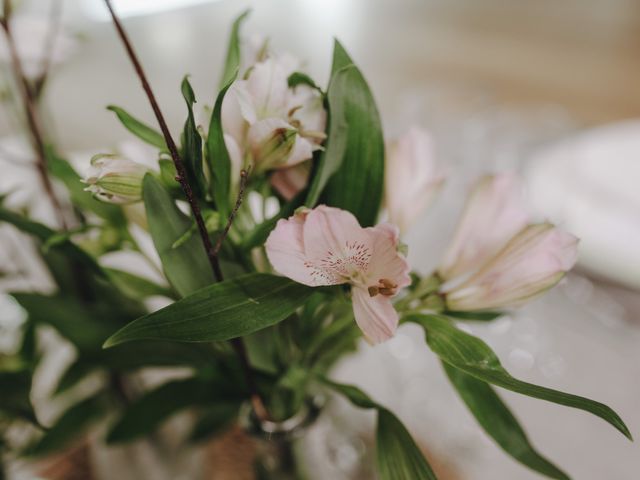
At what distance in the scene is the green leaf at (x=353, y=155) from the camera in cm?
27

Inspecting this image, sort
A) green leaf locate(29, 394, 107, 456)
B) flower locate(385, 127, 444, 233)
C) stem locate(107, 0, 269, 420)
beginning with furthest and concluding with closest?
green leaf locate(29, 394, 107, 456) < flower locate(385, 127, 444, 233) < stem locate(107, 0, 269, 420)

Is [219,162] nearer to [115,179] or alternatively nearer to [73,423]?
[115,179]

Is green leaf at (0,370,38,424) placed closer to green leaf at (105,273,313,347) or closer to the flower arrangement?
the flower arrangement

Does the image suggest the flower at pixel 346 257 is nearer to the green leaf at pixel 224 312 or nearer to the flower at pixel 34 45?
the green leaf at pixel 224 312

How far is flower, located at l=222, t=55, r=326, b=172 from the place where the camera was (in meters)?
0.25

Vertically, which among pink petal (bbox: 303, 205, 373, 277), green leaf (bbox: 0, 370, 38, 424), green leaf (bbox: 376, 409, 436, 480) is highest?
pink petal (bbox: 303, 205, 373, 277)

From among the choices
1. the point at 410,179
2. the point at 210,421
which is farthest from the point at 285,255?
the point at 210,421

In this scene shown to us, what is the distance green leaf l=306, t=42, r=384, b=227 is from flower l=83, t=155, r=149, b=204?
0.07 m

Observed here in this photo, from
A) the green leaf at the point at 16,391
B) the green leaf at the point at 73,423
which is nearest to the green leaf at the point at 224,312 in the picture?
the green leaf at the point at 16,391

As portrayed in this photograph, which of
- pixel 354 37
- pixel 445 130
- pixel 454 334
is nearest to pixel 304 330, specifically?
pixel 454 334

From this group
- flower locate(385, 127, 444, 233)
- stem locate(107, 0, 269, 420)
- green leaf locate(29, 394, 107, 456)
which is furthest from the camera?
green leaf locate(29, 394, 107, 456)

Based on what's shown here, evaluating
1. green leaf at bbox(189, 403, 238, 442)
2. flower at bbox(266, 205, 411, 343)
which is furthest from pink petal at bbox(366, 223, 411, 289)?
green leaf at bbox(189, 403, 238, 442)

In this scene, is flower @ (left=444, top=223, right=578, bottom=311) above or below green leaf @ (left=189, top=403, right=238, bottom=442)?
above

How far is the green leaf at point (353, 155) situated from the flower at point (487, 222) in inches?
1.8
